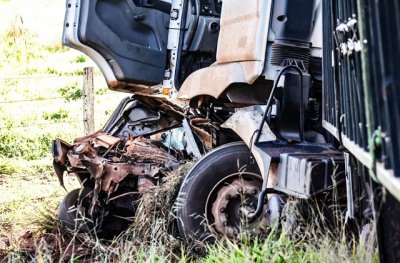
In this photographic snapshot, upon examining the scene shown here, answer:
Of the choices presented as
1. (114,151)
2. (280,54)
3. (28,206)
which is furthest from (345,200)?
(28,206)

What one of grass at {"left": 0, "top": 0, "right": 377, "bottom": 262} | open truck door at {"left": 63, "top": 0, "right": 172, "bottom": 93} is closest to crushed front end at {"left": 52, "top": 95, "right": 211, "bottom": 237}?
grass at {"left": 0, "top": 0, "right": 377, "bottom": 262}

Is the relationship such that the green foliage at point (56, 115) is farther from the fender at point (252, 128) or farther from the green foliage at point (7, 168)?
the fender at point (252, 128)

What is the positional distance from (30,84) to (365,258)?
1355 cm

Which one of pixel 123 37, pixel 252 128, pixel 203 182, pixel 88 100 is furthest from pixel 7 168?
pixel 252 128

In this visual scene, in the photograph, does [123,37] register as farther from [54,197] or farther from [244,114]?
[54,197]

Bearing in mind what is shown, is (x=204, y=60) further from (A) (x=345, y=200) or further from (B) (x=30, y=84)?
(B) (x=30, y=84)

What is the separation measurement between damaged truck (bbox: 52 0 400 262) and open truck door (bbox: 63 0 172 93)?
0.4 inches

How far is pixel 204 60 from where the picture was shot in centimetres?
759

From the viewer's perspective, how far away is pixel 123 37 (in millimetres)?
7285

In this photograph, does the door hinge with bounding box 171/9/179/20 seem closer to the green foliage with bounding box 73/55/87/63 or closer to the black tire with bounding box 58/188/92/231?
the black tire with bounding box 58/188/92/231

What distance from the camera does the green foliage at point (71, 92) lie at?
620 inches

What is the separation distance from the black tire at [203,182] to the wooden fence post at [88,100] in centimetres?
498

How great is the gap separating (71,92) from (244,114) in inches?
428

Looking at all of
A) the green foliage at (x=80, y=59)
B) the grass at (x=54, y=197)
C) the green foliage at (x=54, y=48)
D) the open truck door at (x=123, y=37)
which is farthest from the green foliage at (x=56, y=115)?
the green foliage at (x=54, y=48)
